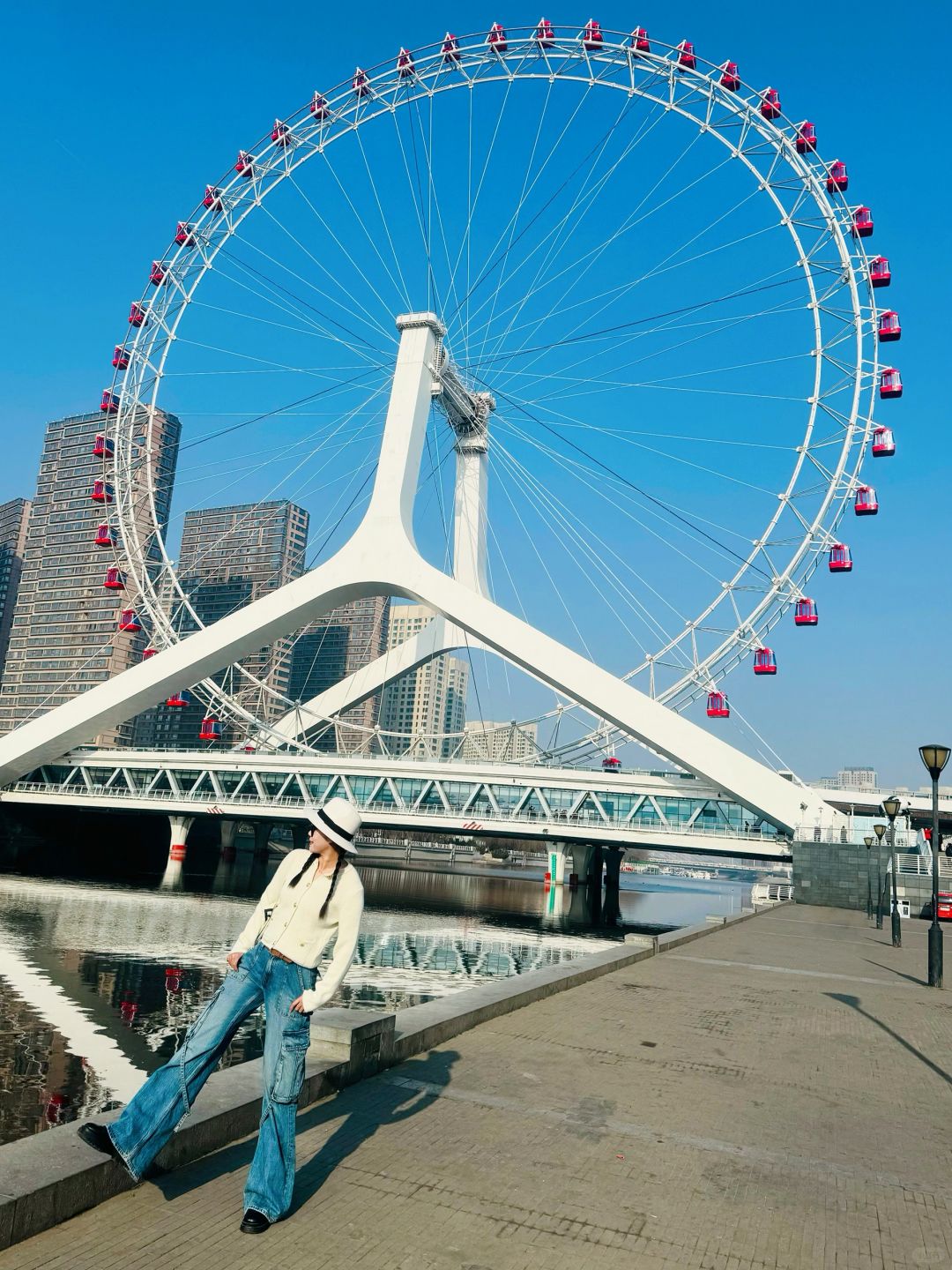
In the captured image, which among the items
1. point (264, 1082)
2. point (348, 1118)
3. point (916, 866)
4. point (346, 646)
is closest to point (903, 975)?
point (348, 1118)

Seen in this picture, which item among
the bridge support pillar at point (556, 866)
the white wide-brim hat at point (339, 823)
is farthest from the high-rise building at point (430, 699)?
the white wide-brim hat at point (339, 823)

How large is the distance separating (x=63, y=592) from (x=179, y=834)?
9154 centimetres

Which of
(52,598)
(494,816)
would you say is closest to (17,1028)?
(494,816)

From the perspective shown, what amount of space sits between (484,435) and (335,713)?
52.9 feet

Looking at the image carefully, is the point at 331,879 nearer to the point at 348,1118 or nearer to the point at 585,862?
the point at 348,1118

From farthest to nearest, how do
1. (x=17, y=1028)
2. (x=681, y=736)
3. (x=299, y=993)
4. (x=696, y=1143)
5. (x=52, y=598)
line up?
1. (x=52, y=598)
2. (x=681, y=736)
3. (x=17, y=1028)
4. (x=696, y=1143)
5. (x=299, y=993)

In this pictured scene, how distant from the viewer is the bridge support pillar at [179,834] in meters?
54.2

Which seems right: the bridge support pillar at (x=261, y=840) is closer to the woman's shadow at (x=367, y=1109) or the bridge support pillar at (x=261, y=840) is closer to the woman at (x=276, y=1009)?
the woman's shadow at (x=367, y=1109)

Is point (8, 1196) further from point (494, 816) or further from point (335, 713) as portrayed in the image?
point (335, 713)

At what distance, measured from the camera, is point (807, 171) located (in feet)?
115

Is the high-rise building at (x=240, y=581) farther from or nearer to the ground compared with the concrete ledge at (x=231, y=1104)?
farther from the ground

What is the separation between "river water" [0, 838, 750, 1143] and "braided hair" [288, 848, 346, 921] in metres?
5.55

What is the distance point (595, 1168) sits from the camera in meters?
5.09

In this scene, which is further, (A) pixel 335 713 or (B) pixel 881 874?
(A) pixel 335 713
